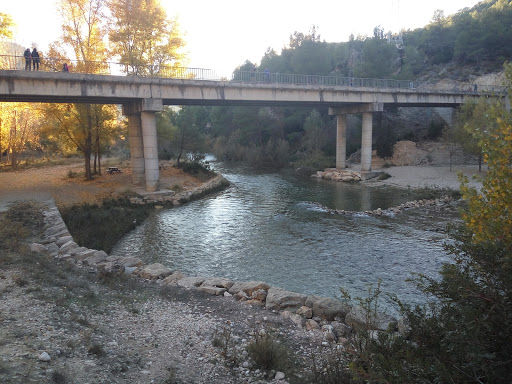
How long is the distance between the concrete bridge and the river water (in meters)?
7.60

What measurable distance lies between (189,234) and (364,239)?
916 centimetres

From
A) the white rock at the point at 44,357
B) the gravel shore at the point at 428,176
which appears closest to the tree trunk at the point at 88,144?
the gravel shore at the point at 428,176

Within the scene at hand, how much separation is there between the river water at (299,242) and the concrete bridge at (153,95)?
760cm

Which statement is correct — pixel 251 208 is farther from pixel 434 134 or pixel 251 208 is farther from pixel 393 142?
pixel 434 134

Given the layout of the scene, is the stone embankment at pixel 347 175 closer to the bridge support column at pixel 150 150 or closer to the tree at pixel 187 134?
the tree at pixel 187 134

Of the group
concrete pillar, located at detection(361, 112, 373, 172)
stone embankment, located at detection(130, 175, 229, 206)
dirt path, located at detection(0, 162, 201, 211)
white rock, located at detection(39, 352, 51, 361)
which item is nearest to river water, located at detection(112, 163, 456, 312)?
stone embankment, located at detection(130, 175, 229, 206)

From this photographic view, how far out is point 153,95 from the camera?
Answer: 29.5 metres

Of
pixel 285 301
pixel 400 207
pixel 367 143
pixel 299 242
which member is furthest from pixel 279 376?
pixel 367 143

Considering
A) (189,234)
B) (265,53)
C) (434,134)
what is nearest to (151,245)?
(189,234)

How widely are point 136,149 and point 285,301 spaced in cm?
2610

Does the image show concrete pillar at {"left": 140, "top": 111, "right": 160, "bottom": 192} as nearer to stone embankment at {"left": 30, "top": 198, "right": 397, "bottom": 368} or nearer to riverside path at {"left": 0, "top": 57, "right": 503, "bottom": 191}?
riverside path at {"left": 0, "top": 57, "right": 503, "bottom": 191}

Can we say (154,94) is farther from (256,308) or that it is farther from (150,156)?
(256,308)

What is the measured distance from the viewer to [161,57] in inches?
1495

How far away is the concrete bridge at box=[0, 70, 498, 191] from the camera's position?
25344 millimetres
